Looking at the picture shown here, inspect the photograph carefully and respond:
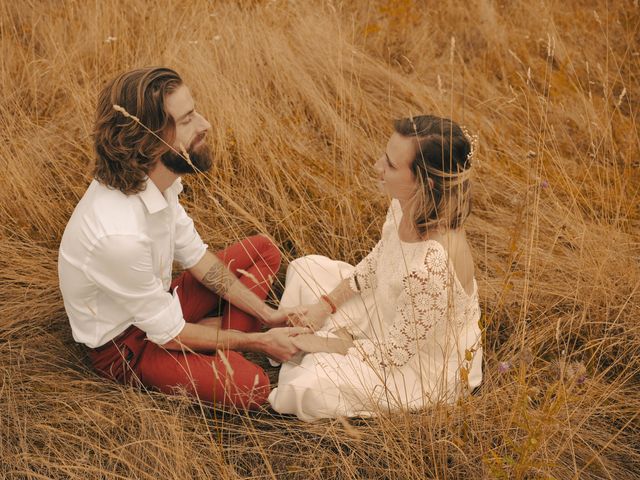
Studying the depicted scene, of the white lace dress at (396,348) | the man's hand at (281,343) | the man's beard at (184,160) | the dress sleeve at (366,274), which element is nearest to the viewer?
the white lace dress at (396,348)

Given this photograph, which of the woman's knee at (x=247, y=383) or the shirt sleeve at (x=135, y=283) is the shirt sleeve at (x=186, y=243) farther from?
the woman's knee at (x=247, y=383)

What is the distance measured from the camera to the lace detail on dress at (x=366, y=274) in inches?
109

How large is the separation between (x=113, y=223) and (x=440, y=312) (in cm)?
129

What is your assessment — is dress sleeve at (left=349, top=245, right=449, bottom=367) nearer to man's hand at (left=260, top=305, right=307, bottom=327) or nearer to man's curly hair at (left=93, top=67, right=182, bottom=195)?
man's hand at (left=260, top=305, right=307, bottom=327)

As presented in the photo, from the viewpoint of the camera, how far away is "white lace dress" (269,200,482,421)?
222 centimetres

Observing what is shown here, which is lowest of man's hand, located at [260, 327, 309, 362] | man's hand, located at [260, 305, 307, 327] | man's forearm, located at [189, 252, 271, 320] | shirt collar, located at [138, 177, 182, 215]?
man's hand, located at [260, 305, 307, 327]

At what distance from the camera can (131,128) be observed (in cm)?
241

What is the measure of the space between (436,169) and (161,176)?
1162mm

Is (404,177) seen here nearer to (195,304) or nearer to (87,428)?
(195,304)

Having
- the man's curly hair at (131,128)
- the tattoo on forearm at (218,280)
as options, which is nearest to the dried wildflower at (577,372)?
the tattoo on forearm at (218,280)

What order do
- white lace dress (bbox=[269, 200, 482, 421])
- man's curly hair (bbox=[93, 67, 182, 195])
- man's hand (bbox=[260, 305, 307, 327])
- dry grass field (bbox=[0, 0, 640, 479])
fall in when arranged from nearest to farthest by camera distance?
dry grass field (bbox=[0, 0, 640, 479])
white lace dress (bbox=[269, 200, 482, 421])
man's curly hair (bbox=[93, 67, 182, 195])
man's hand (bbox=[260, 305, 307, 327])

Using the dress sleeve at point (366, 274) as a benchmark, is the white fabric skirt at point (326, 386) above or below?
below

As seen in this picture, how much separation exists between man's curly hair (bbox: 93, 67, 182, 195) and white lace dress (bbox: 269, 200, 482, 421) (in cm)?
76

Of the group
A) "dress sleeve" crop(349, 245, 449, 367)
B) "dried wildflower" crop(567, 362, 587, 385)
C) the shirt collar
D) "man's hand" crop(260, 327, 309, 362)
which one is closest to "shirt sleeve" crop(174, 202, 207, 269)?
the shirt collar
